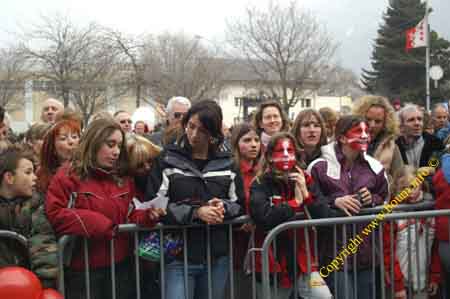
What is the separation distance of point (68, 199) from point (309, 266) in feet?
6.07

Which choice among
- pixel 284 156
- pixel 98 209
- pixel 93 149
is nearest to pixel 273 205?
pixel 284 156

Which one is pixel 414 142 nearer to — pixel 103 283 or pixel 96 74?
pixel 103 283

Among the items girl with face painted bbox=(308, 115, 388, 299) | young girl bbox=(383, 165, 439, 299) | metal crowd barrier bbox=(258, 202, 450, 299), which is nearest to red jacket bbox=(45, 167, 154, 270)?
metal crowd barrier bbox=(258, 202, 450, 299)

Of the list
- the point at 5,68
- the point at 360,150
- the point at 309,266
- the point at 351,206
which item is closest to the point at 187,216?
the point at 309,266

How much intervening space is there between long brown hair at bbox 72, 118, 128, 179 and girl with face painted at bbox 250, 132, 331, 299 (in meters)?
1.02

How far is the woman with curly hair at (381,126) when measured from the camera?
15.2 ft

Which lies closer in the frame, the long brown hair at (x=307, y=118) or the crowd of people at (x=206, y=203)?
the crowd of people at (x=206, y=203)

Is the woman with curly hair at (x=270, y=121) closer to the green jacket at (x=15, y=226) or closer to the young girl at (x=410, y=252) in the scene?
the young girl at (x=410, y=252)

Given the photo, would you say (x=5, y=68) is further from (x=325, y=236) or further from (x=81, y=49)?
(x=325, y=236)

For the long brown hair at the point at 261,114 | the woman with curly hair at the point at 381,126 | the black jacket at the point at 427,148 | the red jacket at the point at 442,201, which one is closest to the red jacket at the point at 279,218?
the red jacket at the point at 442,201

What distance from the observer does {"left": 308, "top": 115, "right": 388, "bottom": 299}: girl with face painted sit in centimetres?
385

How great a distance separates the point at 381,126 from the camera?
15.7 feet

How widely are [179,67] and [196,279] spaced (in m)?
35.1

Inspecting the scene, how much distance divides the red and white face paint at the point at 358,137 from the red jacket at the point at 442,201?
666 mm
